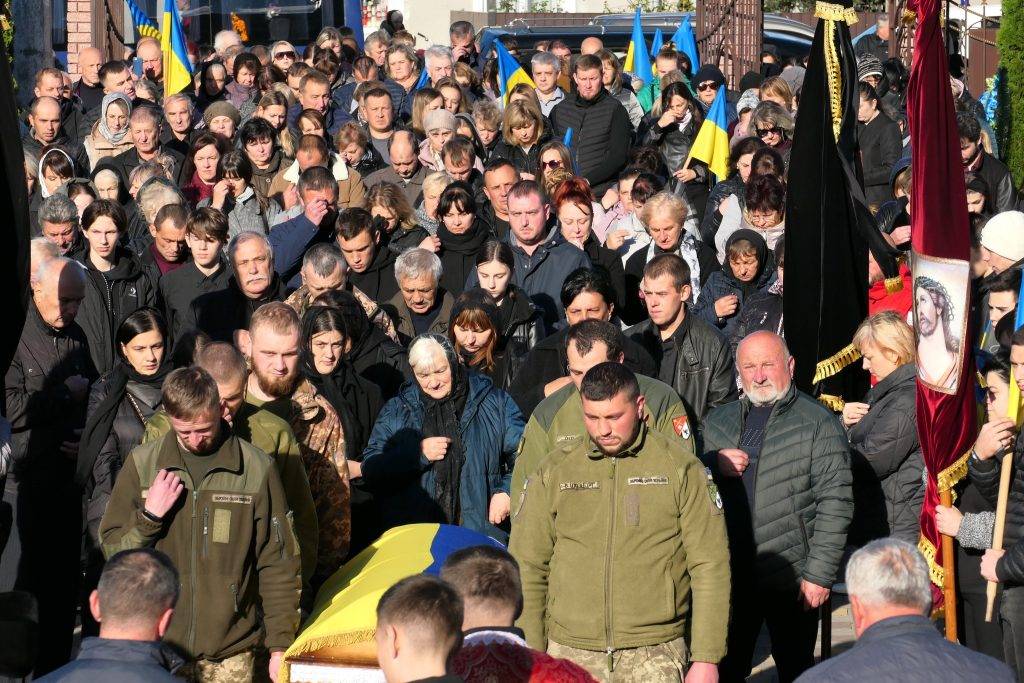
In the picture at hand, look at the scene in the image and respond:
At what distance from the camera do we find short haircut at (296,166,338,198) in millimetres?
10664

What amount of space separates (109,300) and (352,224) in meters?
1.52

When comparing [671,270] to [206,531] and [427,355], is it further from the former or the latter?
[206,531]

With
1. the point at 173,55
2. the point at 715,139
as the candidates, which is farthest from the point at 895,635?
the point at 173,55

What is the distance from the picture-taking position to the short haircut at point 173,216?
10094 millimetres

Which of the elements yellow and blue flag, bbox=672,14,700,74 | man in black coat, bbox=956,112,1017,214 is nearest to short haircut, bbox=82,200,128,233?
man in black coat, bbox=956,112,1017,214

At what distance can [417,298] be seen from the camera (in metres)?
9.52

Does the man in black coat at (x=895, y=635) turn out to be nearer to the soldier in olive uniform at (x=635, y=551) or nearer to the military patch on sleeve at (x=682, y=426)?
the soldier in olive uniform at (x=635, y=551)

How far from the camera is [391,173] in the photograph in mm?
12305

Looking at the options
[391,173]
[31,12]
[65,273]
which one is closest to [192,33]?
[31,12]

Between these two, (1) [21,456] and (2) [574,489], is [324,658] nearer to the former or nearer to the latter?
(2) [574,489]

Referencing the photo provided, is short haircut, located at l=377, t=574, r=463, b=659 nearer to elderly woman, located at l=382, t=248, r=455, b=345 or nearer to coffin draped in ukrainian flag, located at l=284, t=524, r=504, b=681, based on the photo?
coffin draped in ukrainian flag, located at l=284, t=524, r=504, b=681

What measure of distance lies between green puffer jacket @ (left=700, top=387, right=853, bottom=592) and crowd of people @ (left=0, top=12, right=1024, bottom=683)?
1cm

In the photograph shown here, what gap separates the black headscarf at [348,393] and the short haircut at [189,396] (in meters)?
1.84

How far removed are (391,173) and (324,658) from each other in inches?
260
